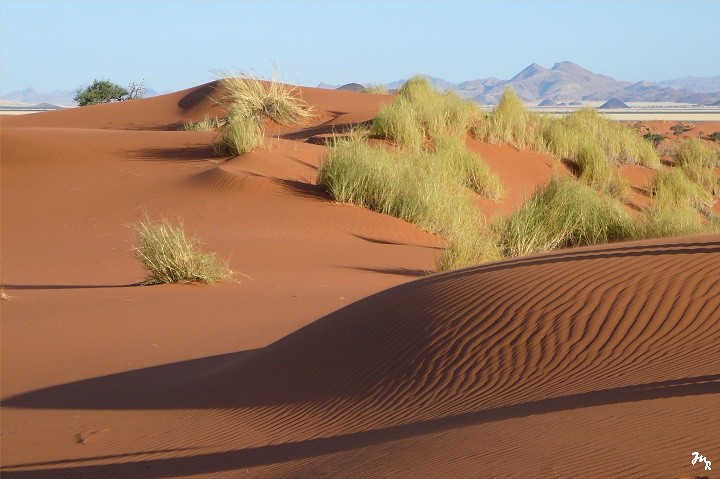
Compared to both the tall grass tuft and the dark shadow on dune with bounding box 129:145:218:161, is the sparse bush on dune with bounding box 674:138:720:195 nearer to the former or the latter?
the tall grass tuft

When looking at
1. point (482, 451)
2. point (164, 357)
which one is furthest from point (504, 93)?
point (482, 451)

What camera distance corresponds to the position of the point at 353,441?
19.6 feet

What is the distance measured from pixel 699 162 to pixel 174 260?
2187 cm

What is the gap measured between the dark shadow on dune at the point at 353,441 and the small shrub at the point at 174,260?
6829mm

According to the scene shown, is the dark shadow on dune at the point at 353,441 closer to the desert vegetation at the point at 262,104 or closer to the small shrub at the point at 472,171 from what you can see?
the small shrub at the point at 472,171

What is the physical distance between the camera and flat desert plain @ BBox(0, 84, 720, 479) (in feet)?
16.8

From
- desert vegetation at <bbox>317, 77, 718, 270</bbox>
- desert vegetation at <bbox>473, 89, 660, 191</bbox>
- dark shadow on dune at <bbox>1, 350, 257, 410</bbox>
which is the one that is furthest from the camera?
desert vegetation at <bbox>473, 89, 660, 191</bbox>

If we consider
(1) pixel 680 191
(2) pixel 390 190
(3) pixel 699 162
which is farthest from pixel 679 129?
(2) pixel 390 190

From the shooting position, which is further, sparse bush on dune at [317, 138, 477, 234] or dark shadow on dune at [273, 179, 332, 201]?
dark shadow on dune at [273, 179, 332, 201]

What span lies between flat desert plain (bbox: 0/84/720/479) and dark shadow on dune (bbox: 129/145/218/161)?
30.4 feet

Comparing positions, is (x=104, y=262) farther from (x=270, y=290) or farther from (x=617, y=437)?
(x=617, y=437)

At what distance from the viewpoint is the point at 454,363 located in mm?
7199

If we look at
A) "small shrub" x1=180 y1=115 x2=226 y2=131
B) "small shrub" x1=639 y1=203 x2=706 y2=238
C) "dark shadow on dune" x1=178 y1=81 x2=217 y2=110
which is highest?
"dark shadow on dune" x1=178 y1=81 x2=217 y2=110
